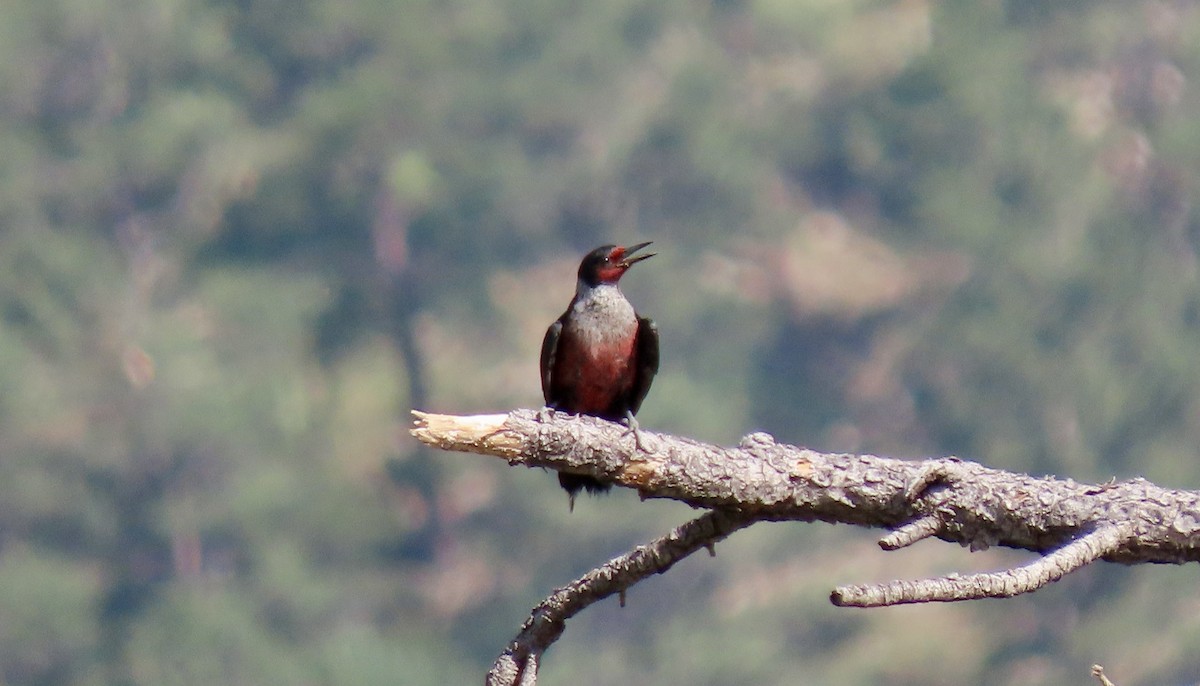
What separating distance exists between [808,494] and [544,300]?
1286cm

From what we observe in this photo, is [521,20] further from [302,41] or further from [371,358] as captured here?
[371,358]

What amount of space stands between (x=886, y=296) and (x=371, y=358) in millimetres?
5912

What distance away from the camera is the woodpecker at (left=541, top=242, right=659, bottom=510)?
6367mm

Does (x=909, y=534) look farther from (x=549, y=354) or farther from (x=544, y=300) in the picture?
(x=544, y=300)

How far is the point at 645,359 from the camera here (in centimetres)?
654

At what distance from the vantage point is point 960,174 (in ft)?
56.0

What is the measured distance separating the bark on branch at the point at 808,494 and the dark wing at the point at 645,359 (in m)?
2.62

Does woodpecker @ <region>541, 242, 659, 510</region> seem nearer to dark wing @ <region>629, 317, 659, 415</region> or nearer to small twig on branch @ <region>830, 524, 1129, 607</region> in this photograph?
dark wing @ <region>629, 317, 659, 415</region>

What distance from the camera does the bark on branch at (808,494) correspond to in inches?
135

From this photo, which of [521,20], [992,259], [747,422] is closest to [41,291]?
[521,20]

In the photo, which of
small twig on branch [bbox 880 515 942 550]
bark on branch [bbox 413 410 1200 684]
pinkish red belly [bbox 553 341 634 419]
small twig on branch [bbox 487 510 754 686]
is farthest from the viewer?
pinkish red belly [bbox 553 341 634 419]

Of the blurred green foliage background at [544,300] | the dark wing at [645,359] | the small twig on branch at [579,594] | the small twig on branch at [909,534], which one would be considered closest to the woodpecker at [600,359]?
the dark wing at [645,359]

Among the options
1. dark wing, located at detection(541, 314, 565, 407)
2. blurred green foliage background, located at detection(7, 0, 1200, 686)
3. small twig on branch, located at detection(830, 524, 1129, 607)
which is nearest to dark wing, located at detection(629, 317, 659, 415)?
dark wing, located at detection(541, 314, 565, 407)

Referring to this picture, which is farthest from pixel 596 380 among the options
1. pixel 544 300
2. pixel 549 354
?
pixel 544 300
